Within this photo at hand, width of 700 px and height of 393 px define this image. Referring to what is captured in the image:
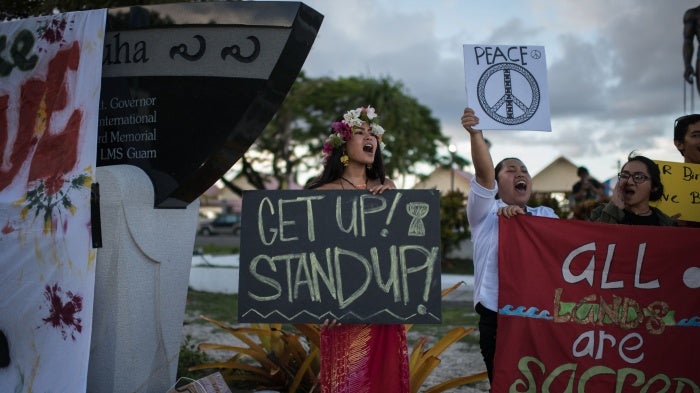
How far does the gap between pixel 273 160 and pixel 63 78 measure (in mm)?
23452

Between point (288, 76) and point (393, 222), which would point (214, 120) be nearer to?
point (288, 76)

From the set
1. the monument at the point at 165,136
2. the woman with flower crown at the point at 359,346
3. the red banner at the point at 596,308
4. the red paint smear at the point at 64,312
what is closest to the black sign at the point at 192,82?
the monument at the point at 165,136

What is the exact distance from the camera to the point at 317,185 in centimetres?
418

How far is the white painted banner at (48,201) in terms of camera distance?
4.05 meters

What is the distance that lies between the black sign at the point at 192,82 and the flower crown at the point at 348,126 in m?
Result: 0.41

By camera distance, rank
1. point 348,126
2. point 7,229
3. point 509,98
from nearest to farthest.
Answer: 1. point 509,98
2. point 348,126
3. point 7,229

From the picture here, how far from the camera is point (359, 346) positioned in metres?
3.94

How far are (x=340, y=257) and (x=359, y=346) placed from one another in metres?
0.52

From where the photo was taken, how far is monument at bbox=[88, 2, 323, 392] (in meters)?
4.30

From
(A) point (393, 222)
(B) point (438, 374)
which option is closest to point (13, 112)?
(A) point (393, 222)

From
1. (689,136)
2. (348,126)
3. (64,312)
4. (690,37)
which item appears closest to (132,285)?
(64,312)

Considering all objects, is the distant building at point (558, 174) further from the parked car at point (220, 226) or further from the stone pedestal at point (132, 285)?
the stone pedestal at point (132, 285)

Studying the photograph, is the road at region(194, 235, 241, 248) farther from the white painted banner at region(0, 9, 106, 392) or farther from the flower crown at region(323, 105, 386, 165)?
the flower crown at region(323, 105, 386, 165)

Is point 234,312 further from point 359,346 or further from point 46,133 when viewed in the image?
point 359,346
